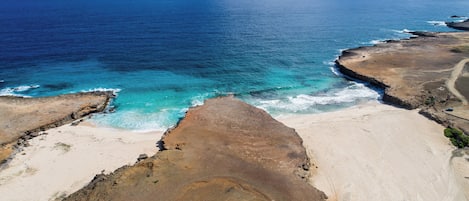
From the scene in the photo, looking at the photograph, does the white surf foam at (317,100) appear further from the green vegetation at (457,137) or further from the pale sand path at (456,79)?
the green vegetation at (457,137)

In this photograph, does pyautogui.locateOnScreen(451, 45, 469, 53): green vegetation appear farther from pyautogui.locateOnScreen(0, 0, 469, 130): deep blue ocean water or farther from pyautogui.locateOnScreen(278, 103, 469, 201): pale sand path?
pyautogui.locateOnScreen(278, 103, 469, 201): pale sand path

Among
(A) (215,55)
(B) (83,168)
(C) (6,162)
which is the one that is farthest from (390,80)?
(C) (6,162)

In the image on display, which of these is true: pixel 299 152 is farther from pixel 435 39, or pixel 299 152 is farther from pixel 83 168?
pixel 435 39

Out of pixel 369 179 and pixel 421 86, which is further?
pixel 421 86

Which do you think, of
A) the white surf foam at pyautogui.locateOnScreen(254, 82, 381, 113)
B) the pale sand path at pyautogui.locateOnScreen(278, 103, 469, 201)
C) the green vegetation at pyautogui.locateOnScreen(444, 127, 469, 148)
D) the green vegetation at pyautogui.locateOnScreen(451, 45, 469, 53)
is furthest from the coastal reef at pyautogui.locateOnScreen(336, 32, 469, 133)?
the pale sand path at pyautogui.locateOnScreen(278, 103, 469, 201)

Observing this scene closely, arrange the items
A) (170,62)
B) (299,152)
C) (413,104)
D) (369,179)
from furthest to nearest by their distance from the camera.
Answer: (170,62), (413,104), (299,152), (369,179)

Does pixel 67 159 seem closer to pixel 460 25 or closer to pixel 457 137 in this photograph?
pixel 457 137
